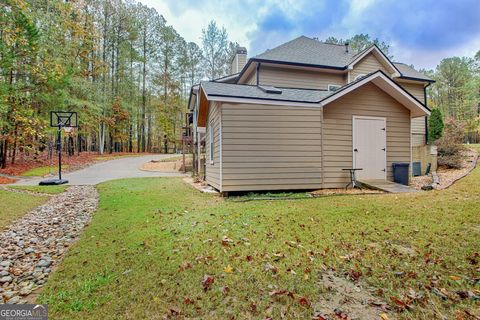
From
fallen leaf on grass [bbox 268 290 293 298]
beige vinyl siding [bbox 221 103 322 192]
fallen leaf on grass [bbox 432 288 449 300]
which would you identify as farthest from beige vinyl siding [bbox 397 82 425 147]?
fallen leaf on grass [bbox 268 290 293 298]

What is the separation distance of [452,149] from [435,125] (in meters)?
2.94

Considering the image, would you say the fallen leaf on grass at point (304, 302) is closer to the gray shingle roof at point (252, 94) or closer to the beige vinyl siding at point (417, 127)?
the gray shingle roof at point (252, 94)

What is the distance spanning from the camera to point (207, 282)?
2.51m

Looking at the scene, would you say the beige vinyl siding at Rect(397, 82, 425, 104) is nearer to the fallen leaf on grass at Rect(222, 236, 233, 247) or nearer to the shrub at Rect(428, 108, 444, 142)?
the shrub at Rect(428, 108, 444, 142)

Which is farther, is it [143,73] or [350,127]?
[143,73]

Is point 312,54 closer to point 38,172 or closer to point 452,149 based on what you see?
point 452,149

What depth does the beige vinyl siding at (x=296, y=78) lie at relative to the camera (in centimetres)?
1124

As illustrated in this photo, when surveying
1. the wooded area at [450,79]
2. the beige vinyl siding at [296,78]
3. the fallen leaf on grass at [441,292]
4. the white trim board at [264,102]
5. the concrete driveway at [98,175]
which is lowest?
the fallen leaf on grass at [441,292]

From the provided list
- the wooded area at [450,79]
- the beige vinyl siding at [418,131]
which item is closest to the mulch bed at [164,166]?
the beige vinyl siding at [418,131]

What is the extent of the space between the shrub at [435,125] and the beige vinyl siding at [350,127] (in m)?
6.93

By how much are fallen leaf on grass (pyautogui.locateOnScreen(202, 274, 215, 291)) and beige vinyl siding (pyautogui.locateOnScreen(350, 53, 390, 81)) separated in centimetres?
1240

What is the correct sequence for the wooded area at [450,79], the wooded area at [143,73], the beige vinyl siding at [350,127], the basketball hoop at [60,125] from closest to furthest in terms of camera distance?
the beige vinyl siding at [350,127]
the basketball hoop at [60,125]
the wooded area at [143,73]
the wooded area at [450,79]

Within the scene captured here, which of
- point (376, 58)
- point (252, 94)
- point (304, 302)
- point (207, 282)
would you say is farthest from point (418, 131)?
point (207, 282)

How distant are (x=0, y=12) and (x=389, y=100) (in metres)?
12.0
